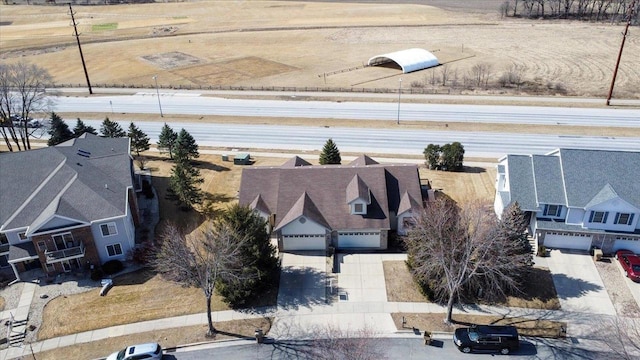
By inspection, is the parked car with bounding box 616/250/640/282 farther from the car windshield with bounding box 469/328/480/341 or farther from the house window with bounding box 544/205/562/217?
the car windshield with bounding box 469/328/480/341

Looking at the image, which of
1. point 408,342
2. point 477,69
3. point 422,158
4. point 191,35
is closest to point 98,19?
point 191,35

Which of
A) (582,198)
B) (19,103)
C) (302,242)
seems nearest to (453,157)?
(582,198)

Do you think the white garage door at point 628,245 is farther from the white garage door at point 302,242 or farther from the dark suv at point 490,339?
the white garage door at point 302,242

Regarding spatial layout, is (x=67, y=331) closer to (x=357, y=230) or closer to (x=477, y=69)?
(x=357, y=230)

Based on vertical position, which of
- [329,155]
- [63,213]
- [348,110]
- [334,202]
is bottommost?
[334,202]

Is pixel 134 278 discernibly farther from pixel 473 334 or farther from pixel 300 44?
pixel 300 44

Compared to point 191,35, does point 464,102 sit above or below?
below

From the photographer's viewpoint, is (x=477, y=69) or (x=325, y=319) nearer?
(x=325, y=319)
